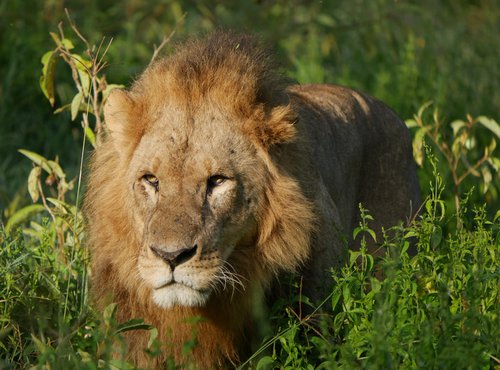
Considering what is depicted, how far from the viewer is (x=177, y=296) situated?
3814 millimetres

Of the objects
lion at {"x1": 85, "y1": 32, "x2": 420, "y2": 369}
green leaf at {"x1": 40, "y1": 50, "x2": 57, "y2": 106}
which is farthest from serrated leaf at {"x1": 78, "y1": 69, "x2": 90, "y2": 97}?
lion at {"x1": 85, "y1": 32, "x2": 420, "y2": 369}

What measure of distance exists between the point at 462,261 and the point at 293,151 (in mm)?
822

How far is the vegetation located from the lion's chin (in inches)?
8.0

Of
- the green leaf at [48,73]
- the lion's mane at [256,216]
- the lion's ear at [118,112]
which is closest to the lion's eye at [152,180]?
the lion's mane at [256,216]

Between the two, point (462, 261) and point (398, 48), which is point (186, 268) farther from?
point (398, 48)

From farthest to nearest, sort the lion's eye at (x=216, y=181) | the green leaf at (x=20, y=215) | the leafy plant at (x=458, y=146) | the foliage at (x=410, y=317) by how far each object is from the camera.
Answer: the leafy plant at (x=458, y=146)
the green leaf at (x=20, y=215)
the lion's eye at (x=216, y=181)
the foliage at (x=410, y=317)

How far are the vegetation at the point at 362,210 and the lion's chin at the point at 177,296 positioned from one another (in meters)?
0.20

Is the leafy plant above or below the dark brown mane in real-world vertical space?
below

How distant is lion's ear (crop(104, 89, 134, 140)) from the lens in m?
4.35

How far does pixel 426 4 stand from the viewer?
11.1m

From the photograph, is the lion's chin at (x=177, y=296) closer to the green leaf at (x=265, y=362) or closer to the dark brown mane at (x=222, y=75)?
the green leaf at (x=265, y=362)

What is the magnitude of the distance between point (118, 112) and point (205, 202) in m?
0.63

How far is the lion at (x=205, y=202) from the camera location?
12.9 feet

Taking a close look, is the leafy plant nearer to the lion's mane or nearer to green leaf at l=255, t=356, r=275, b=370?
the lion's mane
